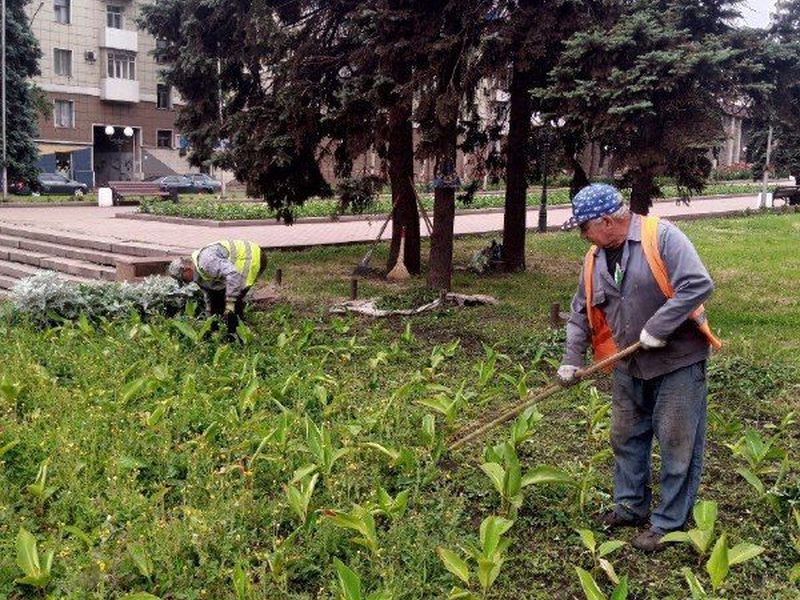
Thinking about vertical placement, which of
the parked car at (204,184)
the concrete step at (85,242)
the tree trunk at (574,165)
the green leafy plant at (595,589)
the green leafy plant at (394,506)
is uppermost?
the tree trunk at (574,165)

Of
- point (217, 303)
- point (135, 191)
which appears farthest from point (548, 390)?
point (135, 191)

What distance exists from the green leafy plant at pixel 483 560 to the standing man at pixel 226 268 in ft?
15.1

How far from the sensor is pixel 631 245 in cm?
441

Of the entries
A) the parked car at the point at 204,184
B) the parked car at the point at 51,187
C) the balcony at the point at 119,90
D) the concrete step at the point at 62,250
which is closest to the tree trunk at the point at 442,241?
the concrete step at the point at 62,250

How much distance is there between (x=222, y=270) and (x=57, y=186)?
31.6 metres

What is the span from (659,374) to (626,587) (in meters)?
1.09

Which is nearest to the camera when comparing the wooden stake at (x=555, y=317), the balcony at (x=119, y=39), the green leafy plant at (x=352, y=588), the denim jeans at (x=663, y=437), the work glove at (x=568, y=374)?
the green leafy plant at (x=352, y=588)

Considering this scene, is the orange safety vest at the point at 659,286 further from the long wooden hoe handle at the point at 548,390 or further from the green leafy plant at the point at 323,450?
the green leafy plant at the point at 323,450

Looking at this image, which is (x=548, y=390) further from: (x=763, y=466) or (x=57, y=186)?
(x=57, y=186)

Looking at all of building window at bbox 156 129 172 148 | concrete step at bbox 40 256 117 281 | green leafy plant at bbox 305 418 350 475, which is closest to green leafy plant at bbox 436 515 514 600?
green leafy plant at bbox 305 418 350 475

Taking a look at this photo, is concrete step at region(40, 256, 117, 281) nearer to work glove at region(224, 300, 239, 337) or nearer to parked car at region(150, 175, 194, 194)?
work glove at region(224, 300, 239, 337)

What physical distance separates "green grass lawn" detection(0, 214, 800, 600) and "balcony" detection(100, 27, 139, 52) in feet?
129

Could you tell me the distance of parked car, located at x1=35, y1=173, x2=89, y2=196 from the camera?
36719 millimetres

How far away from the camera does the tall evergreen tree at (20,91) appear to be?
3216 cm
